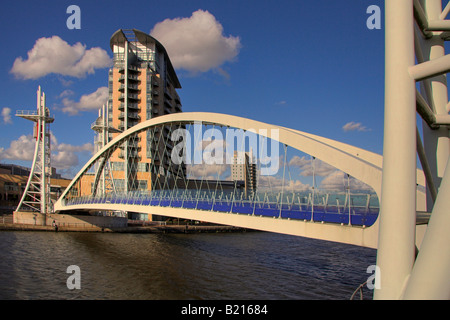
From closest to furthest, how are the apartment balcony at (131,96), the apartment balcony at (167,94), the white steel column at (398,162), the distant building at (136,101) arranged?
the white steel column at (398,162), the distant building at (136,101), the apartment balcony at (131,96), the apartment balcony at (167,94)

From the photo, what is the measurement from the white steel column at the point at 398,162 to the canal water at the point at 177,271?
11.0 metres

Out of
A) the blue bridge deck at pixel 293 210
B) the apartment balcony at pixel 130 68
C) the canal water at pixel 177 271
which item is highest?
the apartment balcony at pixel 130 68

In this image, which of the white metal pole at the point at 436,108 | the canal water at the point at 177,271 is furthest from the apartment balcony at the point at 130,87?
the white metal pole at the point at 436,108

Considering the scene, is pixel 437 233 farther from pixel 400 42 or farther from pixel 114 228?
pixel 114 228

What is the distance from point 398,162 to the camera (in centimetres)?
493

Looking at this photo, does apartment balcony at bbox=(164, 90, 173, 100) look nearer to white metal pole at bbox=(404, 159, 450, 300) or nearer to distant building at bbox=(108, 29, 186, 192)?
distant building at bbox=(108, 29, 186, 192)

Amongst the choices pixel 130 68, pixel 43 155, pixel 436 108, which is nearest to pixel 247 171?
pixel 43 155

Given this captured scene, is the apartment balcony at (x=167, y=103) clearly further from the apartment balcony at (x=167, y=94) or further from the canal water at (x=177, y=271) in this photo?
the canal water at (x=177, y=271)

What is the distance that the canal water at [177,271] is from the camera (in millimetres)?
15828

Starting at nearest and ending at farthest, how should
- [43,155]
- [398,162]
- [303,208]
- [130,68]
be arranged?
[398,162] → [303,208] → [43,155] → [130,68]

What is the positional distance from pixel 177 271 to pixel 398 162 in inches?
699

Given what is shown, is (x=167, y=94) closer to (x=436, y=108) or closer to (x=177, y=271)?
(x=177, y=271)

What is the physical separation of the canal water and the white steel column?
435 inches

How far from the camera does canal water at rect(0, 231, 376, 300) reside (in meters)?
15.8
